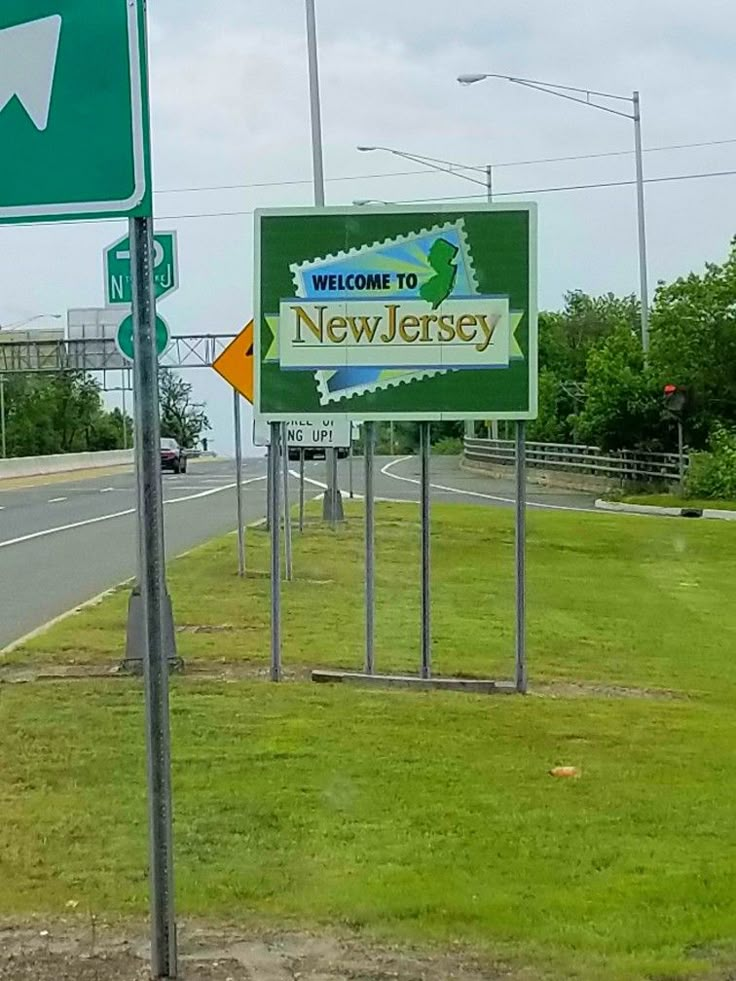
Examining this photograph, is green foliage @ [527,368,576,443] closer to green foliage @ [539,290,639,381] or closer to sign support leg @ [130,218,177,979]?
green foliage @ [539,290,639,381]

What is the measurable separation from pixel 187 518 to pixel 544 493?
19.8 meters

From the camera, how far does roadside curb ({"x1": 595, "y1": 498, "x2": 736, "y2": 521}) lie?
113 ft

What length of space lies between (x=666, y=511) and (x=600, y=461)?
1240cm

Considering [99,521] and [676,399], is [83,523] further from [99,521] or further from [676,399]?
[676,399]

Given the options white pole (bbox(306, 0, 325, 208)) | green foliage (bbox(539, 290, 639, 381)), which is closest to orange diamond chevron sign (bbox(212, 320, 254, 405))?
white pole (bbox(306, 0, 325, 208))

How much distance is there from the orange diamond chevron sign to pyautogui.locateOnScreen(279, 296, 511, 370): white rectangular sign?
166 inches

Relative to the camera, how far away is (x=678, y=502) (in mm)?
38438

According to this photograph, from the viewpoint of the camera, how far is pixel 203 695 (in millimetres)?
10000

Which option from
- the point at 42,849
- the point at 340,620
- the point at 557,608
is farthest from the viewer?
the point at 557,608

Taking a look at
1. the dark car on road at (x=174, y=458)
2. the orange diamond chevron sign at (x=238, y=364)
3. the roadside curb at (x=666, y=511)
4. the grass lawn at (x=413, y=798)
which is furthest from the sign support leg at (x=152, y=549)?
the dark car on road at (x=174, y=458)

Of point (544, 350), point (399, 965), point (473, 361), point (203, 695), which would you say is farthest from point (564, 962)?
point (544, 350)

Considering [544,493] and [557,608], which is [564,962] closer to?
[557,608]

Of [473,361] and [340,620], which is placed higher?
[473,361]

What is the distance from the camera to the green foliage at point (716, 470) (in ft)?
129
